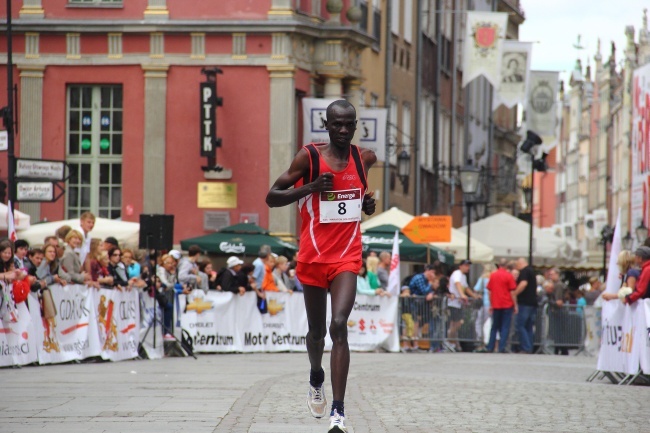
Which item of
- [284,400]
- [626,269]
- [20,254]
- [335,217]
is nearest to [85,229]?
[20,254]

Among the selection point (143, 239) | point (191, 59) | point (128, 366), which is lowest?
point (128, 366)

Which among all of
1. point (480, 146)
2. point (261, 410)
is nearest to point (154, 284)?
point (261, 410)

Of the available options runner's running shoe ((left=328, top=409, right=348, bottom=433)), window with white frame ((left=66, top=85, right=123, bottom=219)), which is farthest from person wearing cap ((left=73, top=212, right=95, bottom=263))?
runner's running shoe ((left=328, top=409, right=348, bottom=433))

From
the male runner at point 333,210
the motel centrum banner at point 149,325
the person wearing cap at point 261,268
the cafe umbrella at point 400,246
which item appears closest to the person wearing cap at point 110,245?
the motel centrum banner at point 149,325

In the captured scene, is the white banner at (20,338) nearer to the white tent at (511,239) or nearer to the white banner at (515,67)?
the white tent at (511,239)

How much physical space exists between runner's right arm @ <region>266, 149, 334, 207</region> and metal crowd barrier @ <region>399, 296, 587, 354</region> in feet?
62.5

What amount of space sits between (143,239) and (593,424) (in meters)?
11.8

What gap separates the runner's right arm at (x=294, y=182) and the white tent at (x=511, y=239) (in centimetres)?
3097

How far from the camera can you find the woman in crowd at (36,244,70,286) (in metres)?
19.9

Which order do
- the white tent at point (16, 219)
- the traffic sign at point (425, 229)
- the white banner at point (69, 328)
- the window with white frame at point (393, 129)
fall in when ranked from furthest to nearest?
the window with white frame at point (393, 129) < the traffic sign at point (425, 229) < the white tent at point (16, 219) < the white banner at point (69, 328)

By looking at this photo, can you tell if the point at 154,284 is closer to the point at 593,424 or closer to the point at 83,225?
the point at 83,225

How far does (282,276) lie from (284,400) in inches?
565

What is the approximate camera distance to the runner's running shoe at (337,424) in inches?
379

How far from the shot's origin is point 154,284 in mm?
22734
